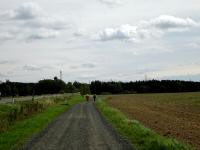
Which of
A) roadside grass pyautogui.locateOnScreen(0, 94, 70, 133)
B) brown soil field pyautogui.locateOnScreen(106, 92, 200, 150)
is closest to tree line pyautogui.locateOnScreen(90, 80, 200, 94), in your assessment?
brown soil field pyautogui.locateOnScreen(106, 92, 200, 150)

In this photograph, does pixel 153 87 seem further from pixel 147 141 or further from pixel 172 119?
pixel 147 141

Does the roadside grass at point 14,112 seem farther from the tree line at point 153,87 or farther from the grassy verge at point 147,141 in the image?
the tree line at point 153,87

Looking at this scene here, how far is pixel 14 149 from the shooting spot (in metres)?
16.8

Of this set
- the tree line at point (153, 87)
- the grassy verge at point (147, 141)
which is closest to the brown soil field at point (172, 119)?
the grassy verge at point (147, 141)

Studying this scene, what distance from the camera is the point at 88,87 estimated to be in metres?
183

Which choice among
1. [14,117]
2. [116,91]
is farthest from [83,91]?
[14,117]

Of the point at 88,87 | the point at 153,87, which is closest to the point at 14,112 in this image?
the point at 88,87

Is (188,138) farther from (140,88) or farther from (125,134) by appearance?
(140,88)

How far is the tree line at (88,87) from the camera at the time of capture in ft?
504

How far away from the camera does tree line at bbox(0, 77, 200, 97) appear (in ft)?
504

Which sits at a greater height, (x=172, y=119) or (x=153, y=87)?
(x=153, y=87)

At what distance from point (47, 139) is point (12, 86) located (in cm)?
13523

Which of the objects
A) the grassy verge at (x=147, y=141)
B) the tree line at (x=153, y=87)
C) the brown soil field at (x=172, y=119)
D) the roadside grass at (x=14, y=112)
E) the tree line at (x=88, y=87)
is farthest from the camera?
the tree line at (x=153, y=87)

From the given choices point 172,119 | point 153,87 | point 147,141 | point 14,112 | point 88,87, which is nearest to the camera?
point 147,141
